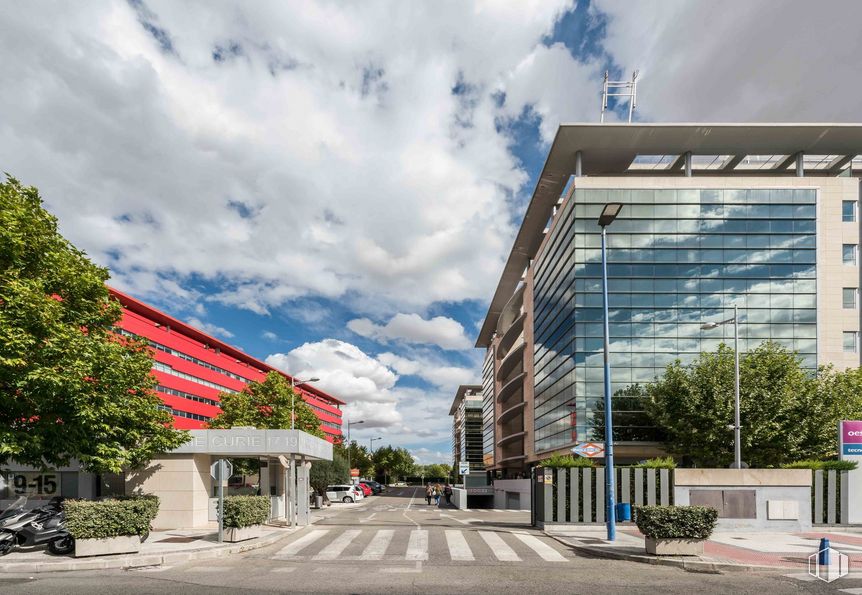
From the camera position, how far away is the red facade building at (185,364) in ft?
214

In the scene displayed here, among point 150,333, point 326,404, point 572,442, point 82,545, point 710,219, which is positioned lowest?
point 326,404

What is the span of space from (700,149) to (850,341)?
60.3ft

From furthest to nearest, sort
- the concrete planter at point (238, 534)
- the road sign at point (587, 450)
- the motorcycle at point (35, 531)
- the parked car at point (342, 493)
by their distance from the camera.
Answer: the parked car at point (342, 493) → the road sign at point (587, 450) → the concrete planter at point (238, 534) → the motorcycle at point (35, 531)

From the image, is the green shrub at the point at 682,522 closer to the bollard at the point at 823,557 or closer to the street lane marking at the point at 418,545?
the bollard at the point at 823,557

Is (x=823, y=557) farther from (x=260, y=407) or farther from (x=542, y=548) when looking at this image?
(x=260, y=407)

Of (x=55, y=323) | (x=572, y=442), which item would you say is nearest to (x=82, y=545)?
(x=55, y=323)

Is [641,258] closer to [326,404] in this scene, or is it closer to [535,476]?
[535,476]

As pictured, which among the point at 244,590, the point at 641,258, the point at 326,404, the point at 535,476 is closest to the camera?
the point at 244,590

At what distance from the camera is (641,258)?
45.9 m

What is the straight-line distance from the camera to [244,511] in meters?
19.0

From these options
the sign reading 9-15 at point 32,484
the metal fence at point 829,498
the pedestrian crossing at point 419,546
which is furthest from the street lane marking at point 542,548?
the sign reading 9-15 at point 32,484

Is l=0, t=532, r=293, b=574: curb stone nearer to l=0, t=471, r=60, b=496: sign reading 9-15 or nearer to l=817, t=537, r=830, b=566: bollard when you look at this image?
l=0, t=471, r=60, b=496: sign reading 9-15

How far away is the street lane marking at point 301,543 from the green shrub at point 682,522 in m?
10.1

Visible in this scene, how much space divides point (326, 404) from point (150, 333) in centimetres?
9066
